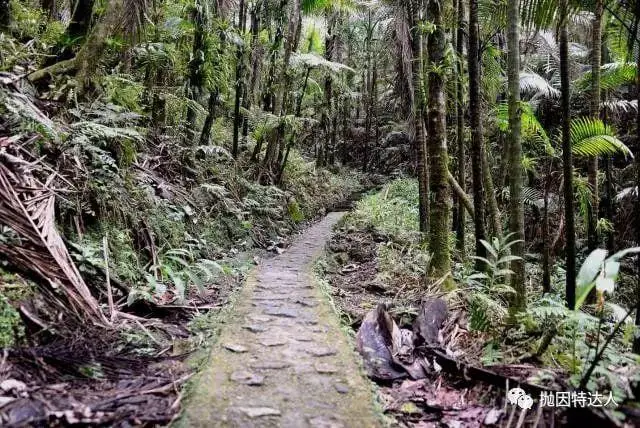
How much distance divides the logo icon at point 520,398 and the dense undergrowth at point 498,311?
0.13 meters

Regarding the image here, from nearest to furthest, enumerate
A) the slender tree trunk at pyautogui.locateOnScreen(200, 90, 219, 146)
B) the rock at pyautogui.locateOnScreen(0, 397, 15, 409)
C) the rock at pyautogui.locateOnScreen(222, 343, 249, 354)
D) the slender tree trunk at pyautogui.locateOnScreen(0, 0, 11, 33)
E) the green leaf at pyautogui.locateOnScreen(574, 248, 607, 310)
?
the green leaf at pyautogui.locateOnScreen(574, 248, 607, 310) → the rock at pyautogui.locateOnScreen(0, 397, 15, 409) → the rock at pyautogui.locateOnScreen(222, 343, 249, 354) → the slender tree trunk at pyautogui.locateOnScreen(0, 0, 11, 33) → the slender tree trunk at pyautogui.locateOnScreen(200, 90, 219, 146)

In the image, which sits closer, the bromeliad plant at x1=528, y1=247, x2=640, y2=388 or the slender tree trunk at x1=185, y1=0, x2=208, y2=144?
the bromeliad plant at x1=528, y1=247, x2=640, y2=388

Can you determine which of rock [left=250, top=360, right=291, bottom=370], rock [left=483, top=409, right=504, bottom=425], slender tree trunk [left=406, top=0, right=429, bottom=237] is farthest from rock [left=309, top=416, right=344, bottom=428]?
slender tree trunk [left=406, top=0, right=429, bottom=237]

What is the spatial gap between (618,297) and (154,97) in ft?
32.5

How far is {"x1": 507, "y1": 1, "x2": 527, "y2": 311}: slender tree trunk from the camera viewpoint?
4.79 metres

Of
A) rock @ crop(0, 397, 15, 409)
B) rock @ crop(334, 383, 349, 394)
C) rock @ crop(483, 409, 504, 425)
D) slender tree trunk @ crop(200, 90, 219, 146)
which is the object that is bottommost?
rock @ crop(483, 409, 504, 425)

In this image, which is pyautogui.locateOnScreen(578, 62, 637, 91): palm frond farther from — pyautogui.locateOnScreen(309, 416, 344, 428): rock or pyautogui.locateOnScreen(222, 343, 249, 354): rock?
pyautogui.locateOnScreen(309, 416, 344, 428): rock

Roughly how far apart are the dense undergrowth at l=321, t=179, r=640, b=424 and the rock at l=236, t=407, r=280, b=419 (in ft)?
5.58

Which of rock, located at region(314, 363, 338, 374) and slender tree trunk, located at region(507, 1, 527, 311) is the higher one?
slender tree trunk, located at region(507, 1, 527, 311)

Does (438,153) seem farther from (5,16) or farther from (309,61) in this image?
(309,61)

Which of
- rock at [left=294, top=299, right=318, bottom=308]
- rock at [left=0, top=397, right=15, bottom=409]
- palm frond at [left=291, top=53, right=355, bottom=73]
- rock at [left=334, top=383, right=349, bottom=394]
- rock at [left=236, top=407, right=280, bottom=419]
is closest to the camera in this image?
rock at [left=0, top=397, right=15, bottom=409]

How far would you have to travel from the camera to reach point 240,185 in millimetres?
10773

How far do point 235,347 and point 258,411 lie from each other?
111 cm

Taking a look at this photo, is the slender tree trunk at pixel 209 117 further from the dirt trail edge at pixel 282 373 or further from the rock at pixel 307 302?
the rock at pixel 307 302
